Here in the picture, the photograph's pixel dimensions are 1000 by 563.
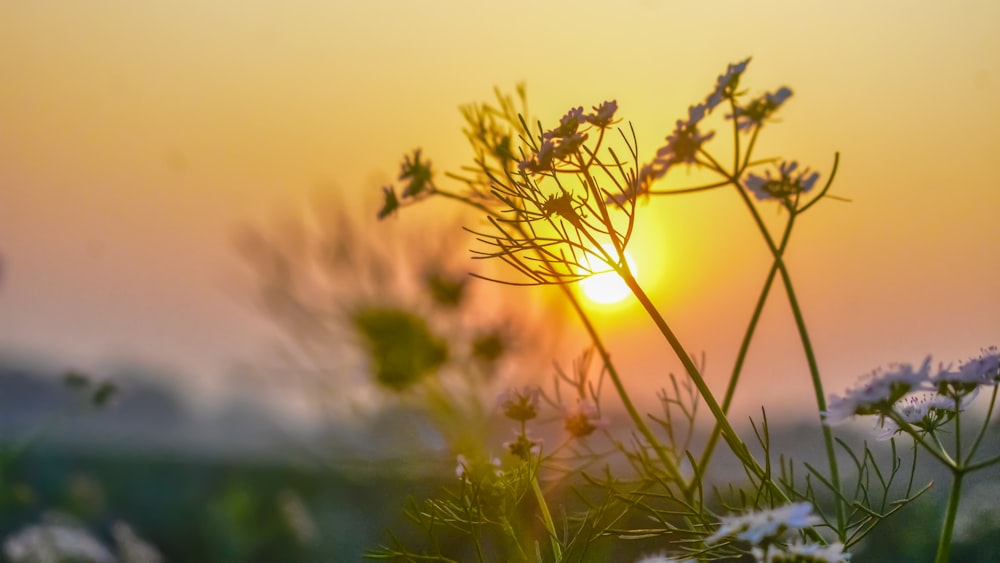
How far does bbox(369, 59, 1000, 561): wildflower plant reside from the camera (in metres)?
0.42

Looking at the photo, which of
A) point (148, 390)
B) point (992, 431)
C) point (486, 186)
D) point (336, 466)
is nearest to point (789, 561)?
point (486, 186)

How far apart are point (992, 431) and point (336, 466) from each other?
1096 millimetres

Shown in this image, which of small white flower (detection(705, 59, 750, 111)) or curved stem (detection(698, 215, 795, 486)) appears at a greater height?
small white flower (detection(705, 59, 750, 111))

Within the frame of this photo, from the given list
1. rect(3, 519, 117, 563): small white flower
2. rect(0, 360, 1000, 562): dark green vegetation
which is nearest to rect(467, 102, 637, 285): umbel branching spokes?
rect(0, 360, 1000, 562): dark green vegetation

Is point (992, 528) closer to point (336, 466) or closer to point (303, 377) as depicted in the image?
point (303, 377)

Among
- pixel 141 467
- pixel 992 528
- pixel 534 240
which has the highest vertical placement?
pixel 141 467

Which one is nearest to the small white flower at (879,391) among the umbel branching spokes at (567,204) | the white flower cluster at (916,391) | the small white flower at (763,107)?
the white flower cluster at (916,391)

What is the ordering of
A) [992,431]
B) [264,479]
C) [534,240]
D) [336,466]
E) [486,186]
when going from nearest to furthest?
[534,240], [486,186], [992,431], [336,466], [264,479]

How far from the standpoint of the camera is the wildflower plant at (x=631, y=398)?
421mm

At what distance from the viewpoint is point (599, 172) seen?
0.50 metres

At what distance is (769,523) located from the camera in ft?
1.17

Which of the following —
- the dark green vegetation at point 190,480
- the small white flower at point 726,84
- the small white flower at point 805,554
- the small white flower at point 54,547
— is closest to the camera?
the small white flower at point 805,554

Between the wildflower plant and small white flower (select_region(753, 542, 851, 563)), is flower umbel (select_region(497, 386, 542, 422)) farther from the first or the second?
small white flower (select_region(753, 542, 851, 563))

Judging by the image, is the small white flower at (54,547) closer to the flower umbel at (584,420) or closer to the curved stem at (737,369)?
the flower umbel at (584,420)
